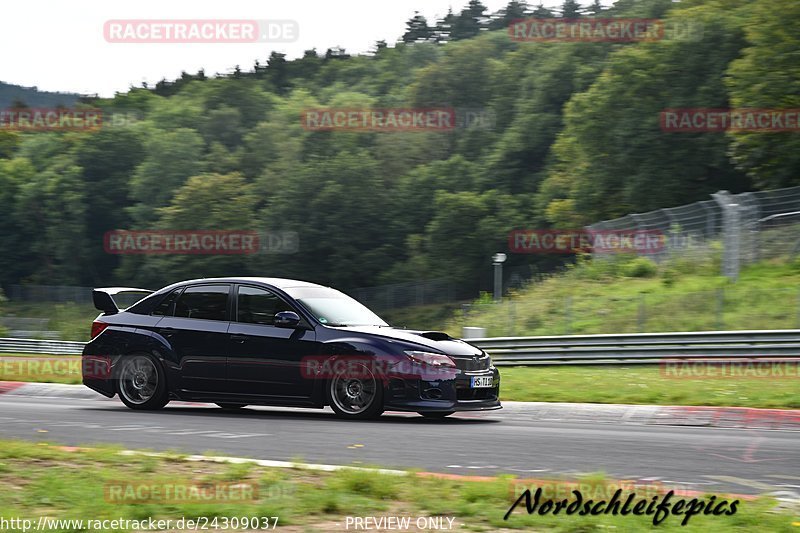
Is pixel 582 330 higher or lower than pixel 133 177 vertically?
lower

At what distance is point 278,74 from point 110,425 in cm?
13751

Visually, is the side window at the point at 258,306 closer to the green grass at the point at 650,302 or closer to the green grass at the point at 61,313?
the green grass at the point at 650,302

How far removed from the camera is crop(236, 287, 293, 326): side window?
12.8 metres

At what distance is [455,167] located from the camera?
284 ft

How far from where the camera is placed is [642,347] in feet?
71.8

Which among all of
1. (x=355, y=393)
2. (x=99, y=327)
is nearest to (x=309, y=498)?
(x=355, y=393)

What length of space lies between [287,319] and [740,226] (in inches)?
731

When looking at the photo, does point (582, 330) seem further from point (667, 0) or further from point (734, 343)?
point (667, 0)

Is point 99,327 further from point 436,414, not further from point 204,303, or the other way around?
point 436,414

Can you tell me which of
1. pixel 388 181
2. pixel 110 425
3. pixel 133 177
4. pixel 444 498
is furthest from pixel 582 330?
pixel 133 177

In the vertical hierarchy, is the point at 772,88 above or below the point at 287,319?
above

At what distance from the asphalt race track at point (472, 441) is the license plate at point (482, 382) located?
41 centimetres

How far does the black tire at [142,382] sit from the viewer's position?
1325 centimetres

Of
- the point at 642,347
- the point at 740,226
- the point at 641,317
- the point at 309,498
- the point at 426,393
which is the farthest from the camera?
the point at 740,226
